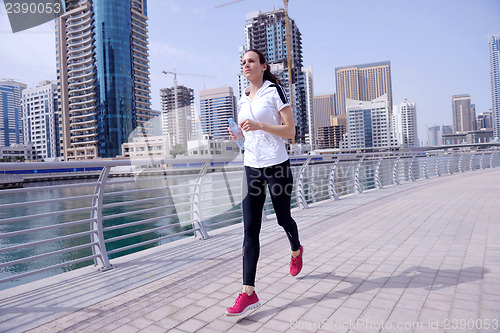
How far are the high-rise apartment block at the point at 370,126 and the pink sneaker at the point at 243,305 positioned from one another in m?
175

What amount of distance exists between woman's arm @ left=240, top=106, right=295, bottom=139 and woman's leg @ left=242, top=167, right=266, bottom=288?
32cm

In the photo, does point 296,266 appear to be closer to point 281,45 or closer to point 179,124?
point 179,124

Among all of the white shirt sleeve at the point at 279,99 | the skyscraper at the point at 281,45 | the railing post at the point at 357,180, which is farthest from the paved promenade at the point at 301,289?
the skyscraper at the point at 281,45

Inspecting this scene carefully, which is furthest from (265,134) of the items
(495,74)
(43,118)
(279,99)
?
(495,74)

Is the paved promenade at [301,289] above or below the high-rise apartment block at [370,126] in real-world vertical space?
below

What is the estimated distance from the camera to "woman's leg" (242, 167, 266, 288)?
→ 2580 mm

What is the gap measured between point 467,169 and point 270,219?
786 inches

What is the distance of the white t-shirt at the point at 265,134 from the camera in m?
2.61

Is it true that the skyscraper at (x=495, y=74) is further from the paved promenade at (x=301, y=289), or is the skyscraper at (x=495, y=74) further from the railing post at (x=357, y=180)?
the paved promenade at (x=301, y=289)

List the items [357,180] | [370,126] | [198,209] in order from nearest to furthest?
[198,209] < [357,180] < [370,126]

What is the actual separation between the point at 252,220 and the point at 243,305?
0.59 metres

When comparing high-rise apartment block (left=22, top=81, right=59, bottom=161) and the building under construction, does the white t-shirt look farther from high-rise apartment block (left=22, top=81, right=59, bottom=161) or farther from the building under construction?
high-rise apartment block (left=22, top=81, right=59, bottom=161)

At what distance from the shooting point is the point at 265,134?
2.62 m

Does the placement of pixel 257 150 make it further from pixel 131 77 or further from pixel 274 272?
pixel 131 77
